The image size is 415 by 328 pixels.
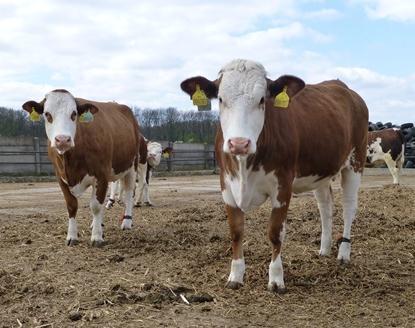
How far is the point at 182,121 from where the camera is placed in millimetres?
48969

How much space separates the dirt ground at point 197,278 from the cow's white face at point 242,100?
4.44 feet

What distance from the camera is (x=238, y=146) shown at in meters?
4.32

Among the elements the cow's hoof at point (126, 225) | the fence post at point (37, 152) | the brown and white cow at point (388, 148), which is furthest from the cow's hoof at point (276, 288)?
the fence post at point (37, 152)

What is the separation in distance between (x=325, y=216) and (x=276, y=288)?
6.14ft

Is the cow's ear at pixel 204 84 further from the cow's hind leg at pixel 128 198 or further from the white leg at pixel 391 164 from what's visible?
the white leg at pixel 391 164

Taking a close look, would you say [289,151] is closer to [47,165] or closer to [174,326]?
[174,326]

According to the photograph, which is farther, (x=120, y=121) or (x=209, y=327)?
(x=120, y=121)

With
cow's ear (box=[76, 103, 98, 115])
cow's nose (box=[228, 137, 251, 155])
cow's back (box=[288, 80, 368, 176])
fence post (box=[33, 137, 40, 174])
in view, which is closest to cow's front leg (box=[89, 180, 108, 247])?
cow's ear (box=[76, 103, 98, 115])

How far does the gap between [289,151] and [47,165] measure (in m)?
25.9

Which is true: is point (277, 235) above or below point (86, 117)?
below

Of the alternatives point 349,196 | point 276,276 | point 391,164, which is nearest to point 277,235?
point 276,276

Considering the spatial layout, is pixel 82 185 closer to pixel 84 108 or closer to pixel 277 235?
pixel 84 108

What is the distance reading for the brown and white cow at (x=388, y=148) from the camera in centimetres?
1961

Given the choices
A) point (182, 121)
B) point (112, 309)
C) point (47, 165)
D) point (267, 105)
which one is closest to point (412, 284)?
point (267, 105)
